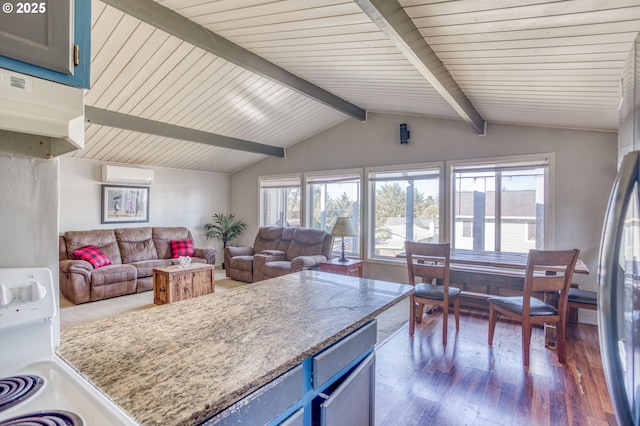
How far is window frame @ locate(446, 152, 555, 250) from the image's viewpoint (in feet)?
12.8

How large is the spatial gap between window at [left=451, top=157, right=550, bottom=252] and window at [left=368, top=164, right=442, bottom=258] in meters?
0.32

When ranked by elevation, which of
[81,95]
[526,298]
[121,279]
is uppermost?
[81,95]

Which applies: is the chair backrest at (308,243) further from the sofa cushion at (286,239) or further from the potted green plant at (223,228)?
the potted green plant at (223,228)

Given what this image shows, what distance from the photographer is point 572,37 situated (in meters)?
1.85

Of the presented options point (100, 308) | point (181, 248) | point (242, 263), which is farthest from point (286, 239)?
point (100, 308)

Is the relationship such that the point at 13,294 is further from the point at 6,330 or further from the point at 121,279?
the point at 121,279

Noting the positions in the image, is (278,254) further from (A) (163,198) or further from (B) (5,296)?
(B) (5,296)

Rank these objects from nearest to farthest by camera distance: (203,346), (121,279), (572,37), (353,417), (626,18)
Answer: (203,346) → (353,417) → (626,18) → (572,37) → (121,279)

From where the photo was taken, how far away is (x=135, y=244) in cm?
557

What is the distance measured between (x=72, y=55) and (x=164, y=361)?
838mm

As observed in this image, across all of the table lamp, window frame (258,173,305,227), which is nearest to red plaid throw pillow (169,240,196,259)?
window frame (258,173,305,227)

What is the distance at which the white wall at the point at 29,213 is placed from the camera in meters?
0.89

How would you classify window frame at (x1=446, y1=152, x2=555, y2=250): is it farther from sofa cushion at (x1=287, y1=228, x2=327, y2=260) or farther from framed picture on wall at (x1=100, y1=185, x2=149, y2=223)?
framed picture on wall at (x1=100, y1=185, x2=149, y2=223)

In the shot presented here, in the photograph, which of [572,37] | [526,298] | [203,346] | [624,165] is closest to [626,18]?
[572,37]
